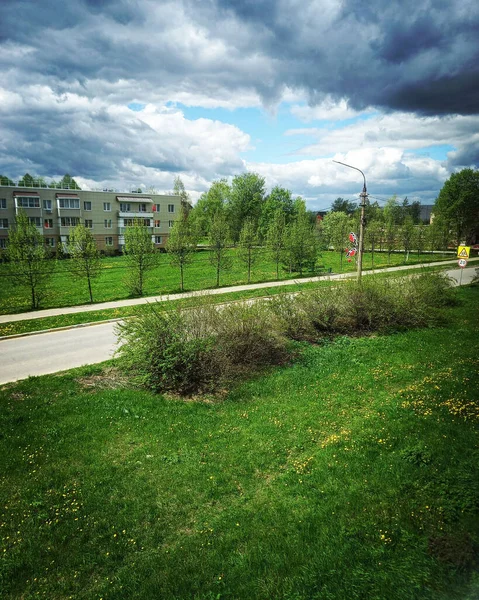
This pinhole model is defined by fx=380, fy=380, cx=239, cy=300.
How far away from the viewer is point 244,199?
81312mm

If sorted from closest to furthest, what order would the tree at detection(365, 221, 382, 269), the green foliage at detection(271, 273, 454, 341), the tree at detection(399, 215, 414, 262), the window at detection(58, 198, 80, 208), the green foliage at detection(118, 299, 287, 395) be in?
the green foliage at detection(118, 299, 287, 395) < the green foliage at detection(271, 273, 454, 341) < the tree at detection(399, 215, 414, 262) < the tree at detection(365, 221, 382, 269) < the window at detection(58, 198, 80, 208)

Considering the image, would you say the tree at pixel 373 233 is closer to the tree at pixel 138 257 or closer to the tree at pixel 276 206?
the tree at pixel 276 206

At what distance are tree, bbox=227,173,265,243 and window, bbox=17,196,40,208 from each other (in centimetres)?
3664

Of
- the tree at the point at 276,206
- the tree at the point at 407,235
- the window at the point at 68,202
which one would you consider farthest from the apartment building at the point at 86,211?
the tree at the point at 407,235

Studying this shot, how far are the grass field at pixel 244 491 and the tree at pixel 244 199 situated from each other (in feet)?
238

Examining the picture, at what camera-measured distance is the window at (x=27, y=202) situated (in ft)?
183

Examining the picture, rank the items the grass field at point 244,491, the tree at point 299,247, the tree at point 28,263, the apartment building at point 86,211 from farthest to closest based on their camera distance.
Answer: the apartment building at point 86,211 → the tree at point 299,247 → the tree at point 28,263 → the grass field at point 244,491

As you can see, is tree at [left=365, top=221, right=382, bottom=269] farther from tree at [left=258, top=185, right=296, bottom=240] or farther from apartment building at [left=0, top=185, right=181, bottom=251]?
apartment building at [left=0, top=185, right=181, bottom=251]

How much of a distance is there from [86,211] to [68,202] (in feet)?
9.52

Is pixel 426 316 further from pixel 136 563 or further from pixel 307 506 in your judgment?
pixel 136 563

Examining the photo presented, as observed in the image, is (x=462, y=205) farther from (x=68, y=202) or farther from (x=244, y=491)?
(x=244, y=491)

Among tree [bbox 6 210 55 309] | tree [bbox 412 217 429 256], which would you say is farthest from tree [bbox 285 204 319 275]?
tree [bbox 412 217 429 256]

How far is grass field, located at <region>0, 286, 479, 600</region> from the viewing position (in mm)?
4430

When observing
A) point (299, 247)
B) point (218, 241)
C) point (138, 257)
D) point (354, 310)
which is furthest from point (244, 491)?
point (299, 247)
